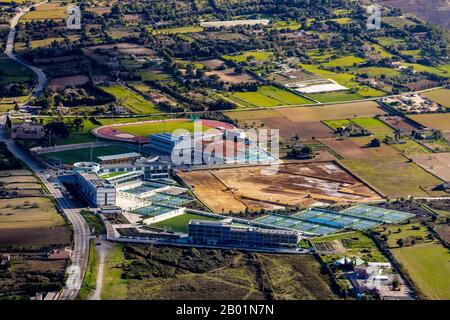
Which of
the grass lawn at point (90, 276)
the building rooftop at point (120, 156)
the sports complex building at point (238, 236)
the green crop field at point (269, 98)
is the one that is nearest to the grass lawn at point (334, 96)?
the green crop field at point (269, 98)

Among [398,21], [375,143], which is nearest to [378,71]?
[398,21]

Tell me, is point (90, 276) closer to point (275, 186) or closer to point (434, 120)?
point (275, 186)

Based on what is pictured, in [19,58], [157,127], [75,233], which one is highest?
[19,58]

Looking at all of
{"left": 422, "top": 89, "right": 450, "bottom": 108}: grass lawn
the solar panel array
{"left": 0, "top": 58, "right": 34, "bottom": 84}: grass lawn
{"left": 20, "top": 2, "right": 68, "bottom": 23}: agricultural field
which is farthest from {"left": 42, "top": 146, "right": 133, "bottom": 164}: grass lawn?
{"left": 20, "top": 2, "right": 68, "bottom": 23}: agricultural field

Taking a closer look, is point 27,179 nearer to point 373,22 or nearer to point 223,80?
point 223,80
